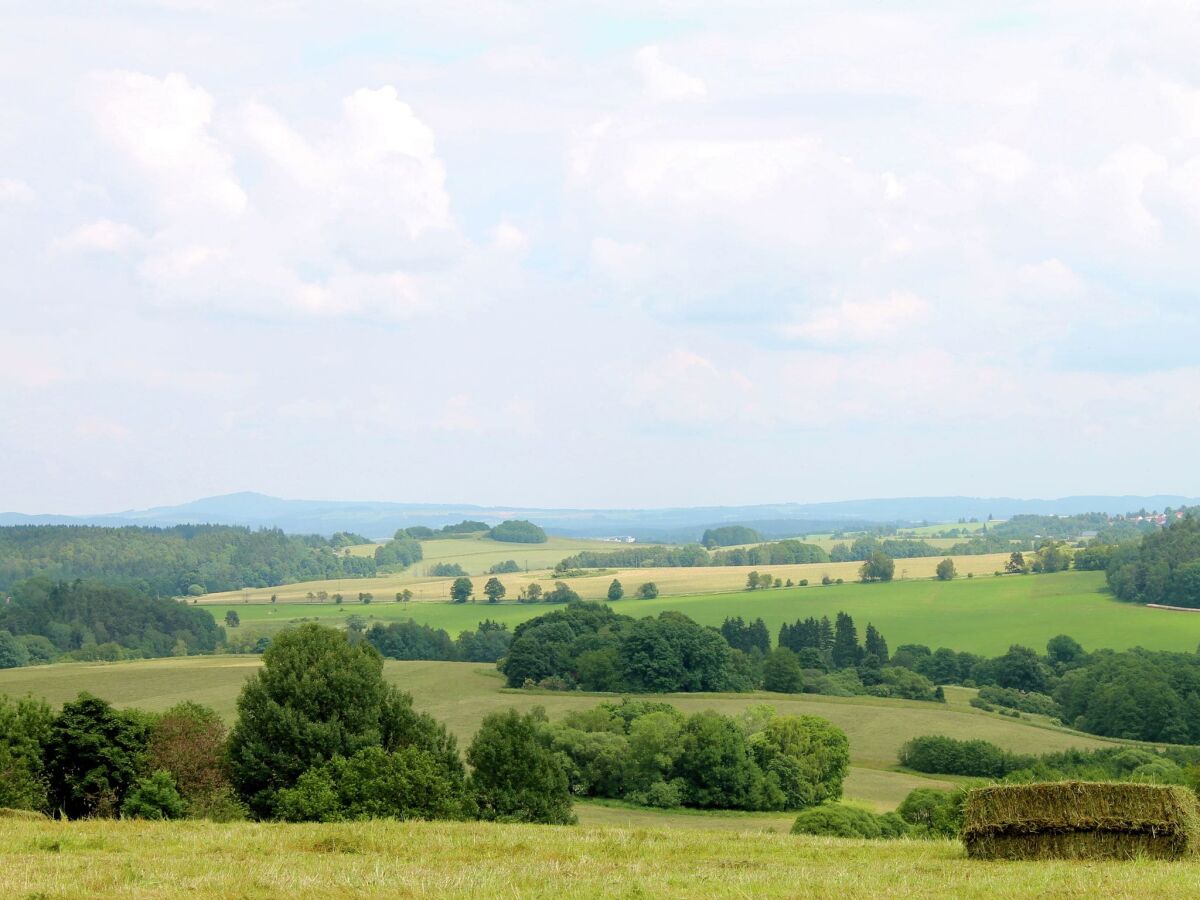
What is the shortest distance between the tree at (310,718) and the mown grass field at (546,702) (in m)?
34.5

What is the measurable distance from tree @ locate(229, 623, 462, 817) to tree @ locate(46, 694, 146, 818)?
12.7 feet

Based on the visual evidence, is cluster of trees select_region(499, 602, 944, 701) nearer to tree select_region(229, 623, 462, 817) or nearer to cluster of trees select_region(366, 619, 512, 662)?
cluster of trees select_region(366, 619, 512, 662)

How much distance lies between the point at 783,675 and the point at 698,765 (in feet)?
192

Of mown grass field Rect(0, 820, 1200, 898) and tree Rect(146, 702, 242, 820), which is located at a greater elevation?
mown grass field Rect(0, 820, 1200, 898)

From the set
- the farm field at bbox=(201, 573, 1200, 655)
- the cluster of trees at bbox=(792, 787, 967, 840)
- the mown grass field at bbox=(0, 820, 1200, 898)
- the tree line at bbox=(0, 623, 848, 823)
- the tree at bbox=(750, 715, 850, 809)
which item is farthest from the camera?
the farm field at bbox=(201, 573, 1200, 655)

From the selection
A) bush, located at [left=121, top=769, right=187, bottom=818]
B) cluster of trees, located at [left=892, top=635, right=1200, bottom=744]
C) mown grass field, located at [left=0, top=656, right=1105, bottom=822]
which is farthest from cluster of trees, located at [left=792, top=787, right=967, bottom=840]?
cluster of trees, located at [left=892, top=635, right=1200, bottom=744]

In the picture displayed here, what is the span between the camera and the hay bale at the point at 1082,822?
21.9 m

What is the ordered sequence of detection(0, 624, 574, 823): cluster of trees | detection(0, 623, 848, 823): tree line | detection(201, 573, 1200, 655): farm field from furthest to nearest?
detection(201, 573, 1200, 655): farm field, detection(0, 624, 574, 823): cluster of trees, detection(0, 623, 848, 823): tree line

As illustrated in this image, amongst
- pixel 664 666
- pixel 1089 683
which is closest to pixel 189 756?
pixel 664 666

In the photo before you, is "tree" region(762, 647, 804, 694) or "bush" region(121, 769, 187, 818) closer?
"bush" region(121, 769, 187, 818)

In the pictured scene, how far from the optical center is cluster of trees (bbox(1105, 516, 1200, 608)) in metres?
174

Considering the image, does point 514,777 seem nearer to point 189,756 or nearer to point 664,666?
point 189,756

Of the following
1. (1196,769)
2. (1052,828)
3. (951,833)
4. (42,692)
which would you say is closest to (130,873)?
(1052,828)

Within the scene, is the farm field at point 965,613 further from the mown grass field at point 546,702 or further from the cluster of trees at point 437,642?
the mown grass field at point 546,702
